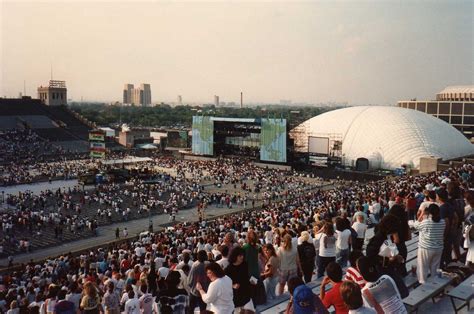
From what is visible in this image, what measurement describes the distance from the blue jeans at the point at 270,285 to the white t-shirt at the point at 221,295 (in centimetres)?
185

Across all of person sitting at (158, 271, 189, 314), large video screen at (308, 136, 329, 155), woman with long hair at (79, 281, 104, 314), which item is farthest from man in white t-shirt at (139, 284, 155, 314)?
large video screen at (308, 136, 329, 155)

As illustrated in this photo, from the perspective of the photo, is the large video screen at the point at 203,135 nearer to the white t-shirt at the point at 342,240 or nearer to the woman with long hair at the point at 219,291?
the white t-shirt at the point at 342,240

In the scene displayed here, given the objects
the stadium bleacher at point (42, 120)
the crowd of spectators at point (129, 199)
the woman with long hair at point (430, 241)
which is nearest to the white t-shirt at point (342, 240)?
the woman with long hair at point (430, 241)

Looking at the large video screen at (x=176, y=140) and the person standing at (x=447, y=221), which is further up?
the person standing at (x=447, y=221)

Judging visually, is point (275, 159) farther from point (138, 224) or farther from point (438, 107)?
point (438, 107)

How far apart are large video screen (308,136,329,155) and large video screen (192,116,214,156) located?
12.6m

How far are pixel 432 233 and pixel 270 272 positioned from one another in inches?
99.1

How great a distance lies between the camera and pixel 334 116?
2406 inches

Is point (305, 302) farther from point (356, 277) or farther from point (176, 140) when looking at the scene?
point (176, 140)

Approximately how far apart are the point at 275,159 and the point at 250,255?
4714 cm

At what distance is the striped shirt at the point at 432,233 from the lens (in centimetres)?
710

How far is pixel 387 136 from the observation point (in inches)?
2104

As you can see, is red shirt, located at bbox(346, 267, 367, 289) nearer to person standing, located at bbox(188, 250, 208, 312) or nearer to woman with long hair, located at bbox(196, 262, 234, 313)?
woman with long hair, located at bbox(196, 262, 234, 313)

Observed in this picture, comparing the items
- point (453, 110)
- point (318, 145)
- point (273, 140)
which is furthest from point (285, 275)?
point (453, 110)
